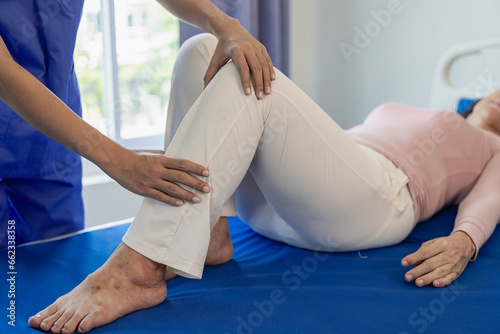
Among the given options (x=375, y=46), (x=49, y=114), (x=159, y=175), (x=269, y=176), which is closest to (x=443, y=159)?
(x=269, y=176)

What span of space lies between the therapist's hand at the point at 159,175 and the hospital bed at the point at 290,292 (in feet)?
→ 0.73

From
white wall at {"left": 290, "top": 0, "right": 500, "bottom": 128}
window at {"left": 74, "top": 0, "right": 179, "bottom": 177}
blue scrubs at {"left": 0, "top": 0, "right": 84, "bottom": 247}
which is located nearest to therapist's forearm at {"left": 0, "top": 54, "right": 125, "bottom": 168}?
blue scrubs at {"left": 0, "top": 0, "right": 84, "bottom": 247}

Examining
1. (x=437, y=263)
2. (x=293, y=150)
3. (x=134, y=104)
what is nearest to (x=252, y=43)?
(x=293, y=150)

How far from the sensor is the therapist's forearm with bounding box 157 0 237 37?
128 centimetres

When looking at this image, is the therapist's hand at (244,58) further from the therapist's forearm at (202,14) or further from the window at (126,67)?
the window at (126,67)

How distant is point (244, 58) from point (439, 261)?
0.58m

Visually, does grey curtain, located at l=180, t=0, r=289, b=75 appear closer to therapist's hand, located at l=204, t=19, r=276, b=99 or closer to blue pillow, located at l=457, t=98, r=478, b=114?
blue pillow, located at l=457, t=98, r=478, b=114

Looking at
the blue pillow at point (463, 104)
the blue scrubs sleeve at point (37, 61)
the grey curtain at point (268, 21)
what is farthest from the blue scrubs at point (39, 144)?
the blue pillow at point (463, 104)

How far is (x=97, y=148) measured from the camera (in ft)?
3.33

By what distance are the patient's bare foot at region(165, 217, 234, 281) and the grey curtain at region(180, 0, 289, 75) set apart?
60.6 inches

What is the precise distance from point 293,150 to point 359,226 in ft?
0.90

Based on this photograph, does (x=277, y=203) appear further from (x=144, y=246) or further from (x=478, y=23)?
(x=478, y=23)

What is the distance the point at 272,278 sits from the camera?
1.22 metres

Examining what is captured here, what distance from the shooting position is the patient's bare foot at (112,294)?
1.00 m
